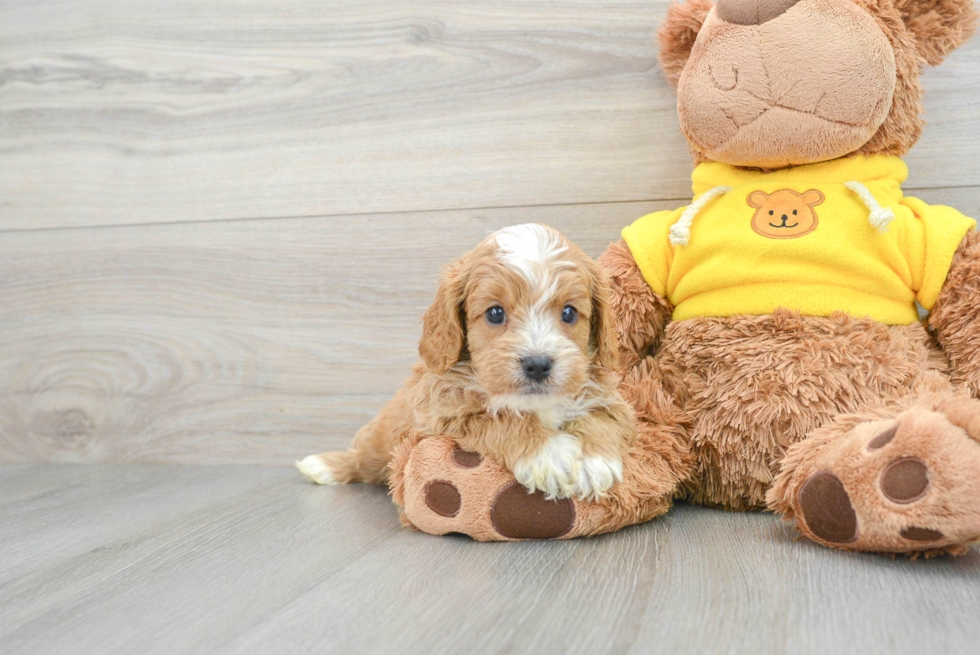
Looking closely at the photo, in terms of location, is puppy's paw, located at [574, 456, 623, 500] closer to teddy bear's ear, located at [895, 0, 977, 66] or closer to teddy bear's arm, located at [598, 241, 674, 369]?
teddy bear's arm, located at [598, 241, 674, 369]

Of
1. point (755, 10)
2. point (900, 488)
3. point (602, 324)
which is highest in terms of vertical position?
point (755, 10)

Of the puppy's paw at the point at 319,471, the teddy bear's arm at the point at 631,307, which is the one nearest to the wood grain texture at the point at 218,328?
the puppy's paw at the point at 319,471

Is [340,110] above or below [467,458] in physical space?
above

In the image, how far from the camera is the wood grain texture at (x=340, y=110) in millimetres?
1784

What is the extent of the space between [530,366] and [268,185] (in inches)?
44.8

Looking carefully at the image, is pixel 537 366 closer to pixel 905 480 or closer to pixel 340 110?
pixel 905 480

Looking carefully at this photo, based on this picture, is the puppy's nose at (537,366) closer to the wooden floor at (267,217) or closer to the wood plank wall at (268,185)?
the wooden floor at (267,217)

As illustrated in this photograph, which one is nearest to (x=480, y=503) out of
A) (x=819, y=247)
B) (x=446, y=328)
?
(x=446, y=328)

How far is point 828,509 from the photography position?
112 centimetres

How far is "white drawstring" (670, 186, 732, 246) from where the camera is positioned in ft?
4.75

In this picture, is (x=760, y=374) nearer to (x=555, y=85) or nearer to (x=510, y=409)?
(x=510, y=409)

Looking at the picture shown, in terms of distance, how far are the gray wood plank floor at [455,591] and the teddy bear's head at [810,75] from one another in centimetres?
69

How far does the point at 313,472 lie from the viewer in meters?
1.83

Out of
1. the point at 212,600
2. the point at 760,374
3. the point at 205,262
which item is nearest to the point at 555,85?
the point at 760,374
